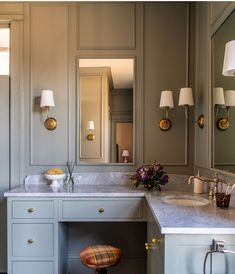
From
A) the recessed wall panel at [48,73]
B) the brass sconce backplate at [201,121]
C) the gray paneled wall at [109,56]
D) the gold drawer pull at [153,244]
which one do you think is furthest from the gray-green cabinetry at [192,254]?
the recessed wall panel at [48,73]

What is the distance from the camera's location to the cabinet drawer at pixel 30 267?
7.18 feet

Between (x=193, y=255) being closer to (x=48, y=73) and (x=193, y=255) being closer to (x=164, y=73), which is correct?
(x=164, y=73)

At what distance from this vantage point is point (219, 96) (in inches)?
81.5

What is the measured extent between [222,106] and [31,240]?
1.93 m

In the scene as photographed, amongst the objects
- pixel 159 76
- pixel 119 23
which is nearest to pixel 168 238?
pixel 159 76

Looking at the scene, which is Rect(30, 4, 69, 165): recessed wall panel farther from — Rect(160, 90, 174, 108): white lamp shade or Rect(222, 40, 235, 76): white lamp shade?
Rect(222, 40, 235, 76): white lamp shade

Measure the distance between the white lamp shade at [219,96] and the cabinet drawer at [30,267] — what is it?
1957 mm

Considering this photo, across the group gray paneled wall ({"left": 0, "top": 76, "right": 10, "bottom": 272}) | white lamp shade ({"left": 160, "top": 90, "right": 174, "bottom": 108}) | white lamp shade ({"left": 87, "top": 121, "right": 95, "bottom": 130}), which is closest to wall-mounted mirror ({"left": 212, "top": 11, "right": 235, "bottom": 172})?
white lamp shade ({"left": 160, "top": 90, "right": 174, "bottom": 108})

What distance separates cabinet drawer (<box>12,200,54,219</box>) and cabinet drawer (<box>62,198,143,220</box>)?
0.13 m

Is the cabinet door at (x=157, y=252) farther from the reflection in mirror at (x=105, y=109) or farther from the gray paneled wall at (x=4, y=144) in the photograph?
the gray paneled wall at (x=4, y=144)

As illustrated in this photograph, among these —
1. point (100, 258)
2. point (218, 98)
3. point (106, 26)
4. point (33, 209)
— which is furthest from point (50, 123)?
point (218, 98)

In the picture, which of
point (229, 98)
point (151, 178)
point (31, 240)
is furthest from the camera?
point (151, 178)

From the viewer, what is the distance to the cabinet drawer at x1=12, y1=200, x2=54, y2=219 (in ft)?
7.20

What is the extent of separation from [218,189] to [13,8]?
2.69 m
